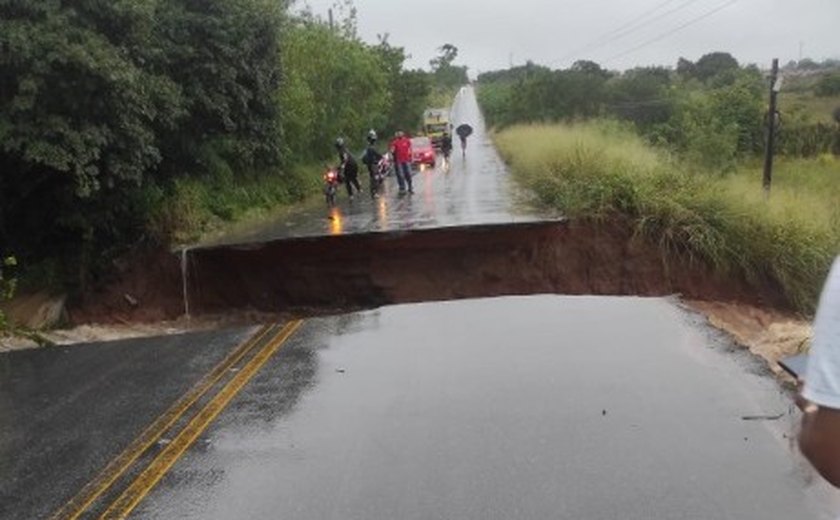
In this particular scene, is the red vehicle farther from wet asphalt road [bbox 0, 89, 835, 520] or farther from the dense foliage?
wet asphalt road [bbox 0, 89, 835, 520]

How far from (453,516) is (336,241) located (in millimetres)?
11761

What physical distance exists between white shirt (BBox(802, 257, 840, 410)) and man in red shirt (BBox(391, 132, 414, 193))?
76.3ft

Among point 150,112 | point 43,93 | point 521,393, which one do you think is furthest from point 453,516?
point 150,112

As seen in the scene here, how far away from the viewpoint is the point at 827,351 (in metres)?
1.88

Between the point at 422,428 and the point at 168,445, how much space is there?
214 cm

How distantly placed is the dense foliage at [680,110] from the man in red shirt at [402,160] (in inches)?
403

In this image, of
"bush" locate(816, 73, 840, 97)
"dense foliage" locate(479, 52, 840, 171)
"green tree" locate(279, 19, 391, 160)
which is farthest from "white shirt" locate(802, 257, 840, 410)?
"bush" locate(816, 73, 840, 97)

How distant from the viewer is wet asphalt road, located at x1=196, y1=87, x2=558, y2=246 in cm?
1750

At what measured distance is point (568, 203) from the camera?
57.2 ft

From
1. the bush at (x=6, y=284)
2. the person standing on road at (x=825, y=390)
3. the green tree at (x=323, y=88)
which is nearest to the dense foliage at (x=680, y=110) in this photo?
the green tree at (x=323, y=88)

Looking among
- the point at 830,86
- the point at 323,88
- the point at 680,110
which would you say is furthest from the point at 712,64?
the point at 323,88

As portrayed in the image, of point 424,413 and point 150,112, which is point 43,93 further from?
point 424,413

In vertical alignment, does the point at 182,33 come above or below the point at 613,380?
above

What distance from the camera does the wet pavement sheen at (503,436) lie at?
19.3 feet
